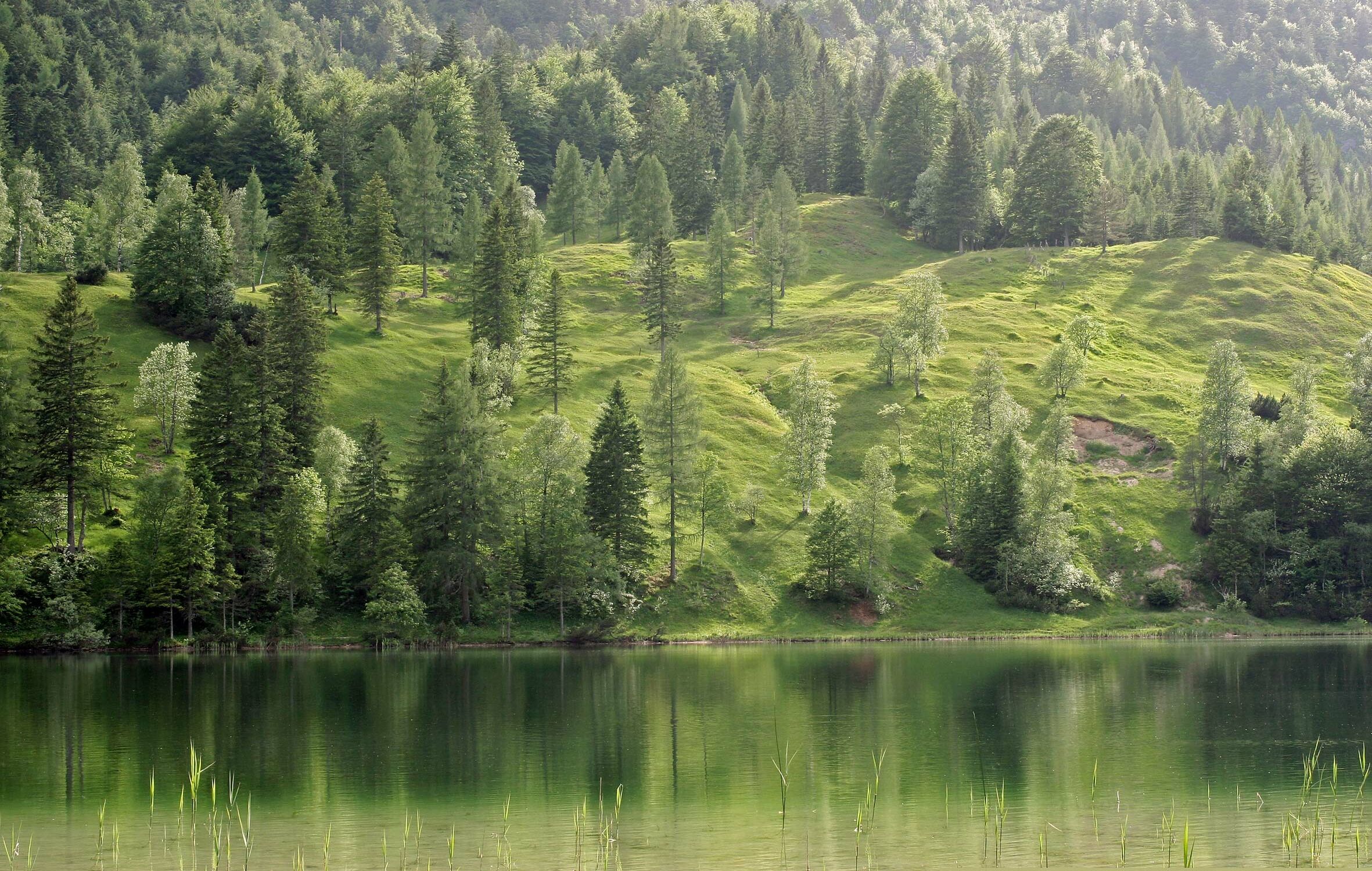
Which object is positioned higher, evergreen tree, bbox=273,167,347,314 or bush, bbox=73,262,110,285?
evergreen tree, bbox=273,167,347,314

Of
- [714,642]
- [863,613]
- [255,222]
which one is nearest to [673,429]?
[714,642]

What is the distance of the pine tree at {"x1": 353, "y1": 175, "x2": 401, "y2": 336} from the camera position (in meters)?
133

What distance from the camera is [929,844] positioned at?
31625 mm

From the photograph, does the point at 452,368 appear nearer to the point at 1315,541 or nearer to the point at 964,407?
the point at 964,407

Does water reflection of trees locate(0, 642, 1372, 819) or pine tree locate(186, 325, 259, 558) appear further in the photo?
pine tree locate(186, 325, 259, 558)

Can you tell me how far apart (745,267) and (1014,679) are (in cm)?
12090

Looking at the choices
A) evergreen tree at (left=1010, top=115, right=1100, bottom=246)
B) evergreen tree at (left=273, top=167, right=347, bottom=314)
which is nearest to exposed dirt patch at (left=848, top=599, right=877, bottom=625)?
evergreen tree at (left=273, top=167, right=347, bottom=314)

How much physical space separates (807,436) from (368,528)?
4370 centimetres

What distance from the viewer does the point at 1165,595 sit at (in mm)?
112125

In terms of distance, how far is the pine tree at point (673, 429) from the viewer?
108 meters

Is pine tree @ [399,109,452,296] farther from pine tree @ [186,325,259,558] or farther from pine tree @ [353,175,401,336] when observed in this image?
pine tree @ [186,325,259,558]

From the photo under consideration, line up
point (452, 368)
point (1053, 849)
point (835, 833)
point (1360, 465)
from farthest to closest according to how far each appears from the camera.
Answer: point (452, 368)
point (1360, 465)
point (835, 833)
point (1053, 849)

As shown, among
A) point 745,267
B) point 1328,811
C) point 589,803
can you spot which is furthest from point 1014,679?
point 745,267

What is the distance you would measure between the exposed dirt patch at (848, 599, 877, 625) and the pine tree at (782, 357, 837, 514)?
12834 mm
